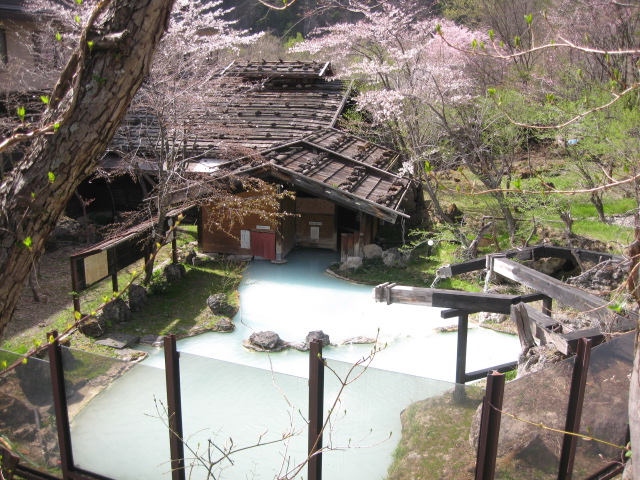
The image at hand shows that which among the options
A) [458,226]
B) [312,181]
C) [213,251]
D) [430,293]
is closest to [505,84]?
[458,226]

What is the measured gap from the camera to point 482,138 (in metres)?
16.3

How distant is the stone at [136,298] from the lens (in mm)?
10914

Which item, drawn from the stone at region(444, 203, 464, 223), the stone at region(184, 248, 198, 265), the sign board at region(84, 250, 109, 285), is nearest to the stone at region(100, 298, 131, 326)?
the sign board at region(84, 250, 109, 285)

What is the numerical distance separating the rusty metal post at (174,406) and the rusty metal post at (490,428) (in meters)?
2.14

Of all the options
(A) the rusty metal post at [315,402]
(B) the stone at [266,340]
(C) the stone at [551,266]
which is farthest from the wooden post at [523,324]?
(C) the stone at [551,266]

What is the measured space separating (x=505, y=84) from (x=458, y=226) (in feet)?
18.4

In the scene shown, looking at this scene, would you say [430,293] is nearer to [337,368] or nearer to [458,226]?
[337,368]

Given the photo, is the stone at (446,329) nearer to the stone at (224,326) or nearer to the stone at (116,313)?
the stone at (224,326)

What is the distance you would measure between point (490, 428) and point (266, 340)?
621 centimetres

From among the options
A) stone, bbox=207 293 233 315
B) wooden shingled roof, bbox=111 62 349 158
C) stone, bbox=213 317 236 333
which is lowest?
stone, bbox=213 317 236 333

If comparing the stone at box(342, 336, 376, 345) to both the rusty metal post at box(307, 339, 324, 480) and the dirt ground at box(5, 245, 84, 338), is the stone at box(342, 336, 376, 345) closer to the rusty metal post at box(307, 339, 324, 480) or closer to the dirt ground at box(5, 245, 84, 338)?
the dirt ground at box(5, 245, 84, 338)

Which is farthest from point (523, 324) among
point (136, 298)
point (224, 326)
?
point (136, 298)

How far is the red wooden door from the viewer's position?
14.1m

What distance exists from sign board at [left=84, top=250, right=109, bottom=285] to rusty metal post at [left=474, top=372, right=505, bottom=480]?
797 cm
